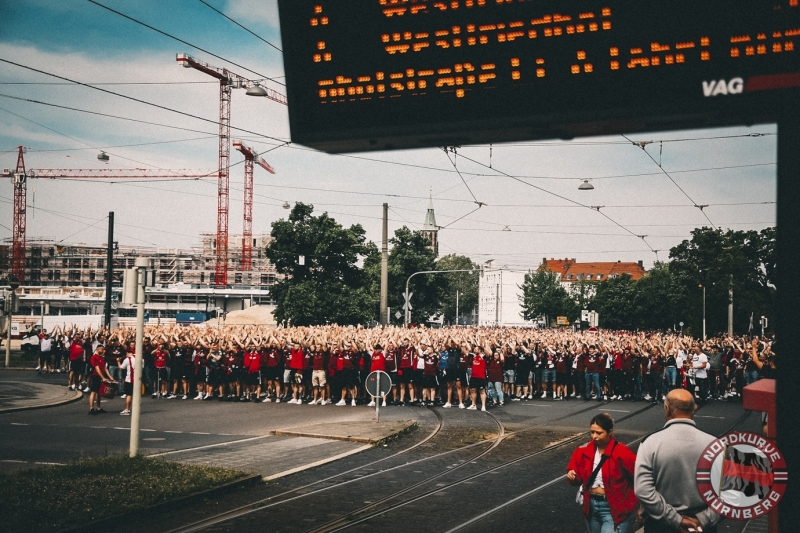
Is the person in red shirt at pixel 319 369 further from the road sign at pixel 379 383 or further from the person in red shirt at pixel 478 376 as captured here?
the road sign at pixel 379 383

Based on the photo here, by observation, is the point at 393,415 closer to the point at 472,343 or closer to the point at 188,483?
the point at 472,343

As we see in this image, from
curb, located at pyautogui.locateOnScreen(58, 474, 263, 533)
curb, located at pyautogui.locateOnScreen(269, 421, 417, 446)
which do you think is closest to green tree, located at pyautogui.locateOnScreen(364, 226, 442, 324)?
curb, located at pyautogui.locateOnScreen(269, 421, 417, 446)

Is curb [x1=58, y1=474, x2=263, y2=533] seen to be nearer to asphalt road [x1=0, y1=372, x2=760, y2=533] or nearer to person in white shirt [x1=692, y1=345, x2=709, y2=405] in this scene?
asphalt road [x1=0, y1=372, x2=760, y2=533]

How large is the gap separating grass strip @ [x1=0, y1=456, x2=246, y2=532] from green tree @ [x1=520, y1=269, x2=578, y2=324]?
90.0 metres

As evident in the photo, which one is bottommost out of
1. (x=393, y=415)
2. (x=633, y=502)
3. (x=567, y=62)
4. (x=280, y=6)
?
(x=393, y=415)

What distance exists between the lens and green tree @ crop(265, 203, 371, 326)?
47062mm

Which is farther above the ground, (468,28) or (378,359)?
(468,28)

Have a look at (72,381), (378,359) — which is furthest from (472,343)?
(72,381)

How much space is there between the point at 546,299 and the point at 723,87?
9540cm

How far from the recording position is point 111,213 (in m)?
34.4

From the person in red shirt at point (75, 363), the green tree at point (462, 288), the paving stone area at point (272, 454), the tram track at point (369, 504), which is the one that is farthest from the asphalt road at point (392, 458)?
the green tree at point (462, 288)

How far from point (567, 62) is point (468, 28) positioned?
88 centimetres

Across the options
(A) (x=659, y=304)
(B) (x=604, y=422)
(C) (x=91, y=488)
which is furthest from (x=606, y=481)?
(A) (x=659, y=304)

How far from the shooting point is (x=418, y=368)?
23.4 meters
